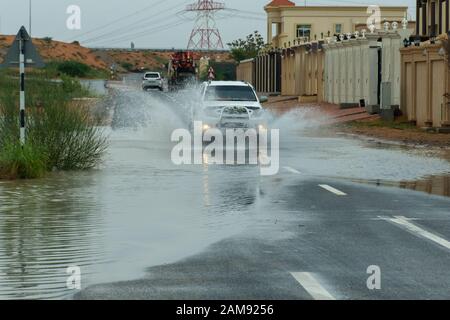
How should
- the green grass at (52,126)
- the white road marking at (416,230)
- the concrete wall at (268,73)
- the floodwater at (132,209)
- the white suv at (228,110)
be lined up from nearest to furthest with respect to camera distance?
the floodwater at (132,209) < the white road marking at (416,230) < the green grass at (52,126) < the white suv at (228,110) < the concrete wall at (268,73)

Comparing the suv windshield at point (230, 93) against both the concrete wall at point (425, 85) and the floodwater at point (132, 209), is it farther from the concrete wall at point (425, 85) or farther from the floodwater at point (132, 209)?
the concrete wall at point (425, 85)

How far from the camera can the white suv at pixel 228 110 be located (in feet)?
110

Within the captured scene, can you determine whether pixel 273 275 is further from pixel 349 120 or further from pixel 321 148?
pixel 349 120

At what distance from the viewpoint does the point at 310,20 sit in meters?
114

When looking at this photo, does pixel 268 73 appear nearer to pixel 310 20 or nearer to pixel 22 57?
pixel 310 20

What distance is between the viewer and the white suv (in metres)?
33.6

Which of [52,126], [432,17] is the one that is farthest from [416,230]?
[432,17]

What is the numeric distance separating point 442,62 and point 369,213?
2433 cm

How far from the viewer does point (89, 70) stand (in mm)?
157750

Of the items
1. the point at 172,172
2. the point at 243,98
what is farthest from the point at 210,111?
the point at 172,172

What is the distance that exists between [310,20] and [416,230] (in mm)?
101395

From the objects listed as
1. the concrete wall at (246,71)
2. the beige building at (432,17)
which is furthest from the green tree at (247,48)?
the beige building at (432,17)

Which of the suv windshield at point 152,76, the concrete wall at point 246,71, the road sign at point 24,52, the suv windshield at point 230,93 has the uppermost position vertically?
the concrete wall at point 246,71

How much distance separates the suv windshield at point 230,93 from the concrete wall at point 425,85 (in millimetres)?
6580
